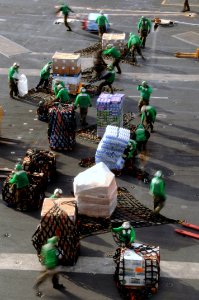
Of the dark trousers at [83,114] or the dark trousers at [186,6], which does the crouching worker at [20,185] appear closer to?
the dark trousers at [83,114]

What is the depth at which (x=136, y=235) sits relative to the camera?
59.1ft

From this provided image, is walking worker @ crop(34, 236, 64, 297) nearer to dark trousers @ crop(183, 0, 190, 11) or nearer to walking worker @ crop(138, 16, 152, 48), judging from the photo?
walking worker @ crop(138, 16, 152, 48)

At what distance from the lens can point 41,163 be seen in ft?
67.3

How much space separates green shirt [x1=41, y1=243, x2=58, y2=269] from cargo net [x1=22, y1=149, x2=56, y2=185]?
16.8ft

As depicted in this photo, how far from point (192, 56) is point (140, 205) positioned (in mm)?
14564

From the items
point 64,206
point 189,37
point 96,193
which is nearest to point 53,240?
point 64,206

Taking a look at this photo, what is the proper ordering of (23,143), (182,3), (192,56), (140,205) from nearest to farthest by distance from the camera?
1. (140,205)
2. (23,143)
3. (192,56)
4. (182,3)

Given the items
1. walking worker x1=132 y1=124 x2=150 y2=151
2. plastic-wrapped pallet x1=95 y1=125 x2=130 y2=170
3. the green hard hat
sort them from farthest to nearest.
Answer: walking worker x1=132 y1=124 x2=150 y2=151, plastic-wrapped pallet x1=95 y1=125 x2=130 y2=170, the green hard hat

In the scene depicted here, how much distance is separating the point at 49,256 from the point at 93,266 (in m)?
1.99

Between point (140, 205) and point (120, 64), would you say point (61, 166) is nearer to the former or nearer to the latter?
point (140, 205)

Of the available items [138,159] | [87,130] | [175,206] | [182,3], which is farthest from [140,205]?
[182,3]

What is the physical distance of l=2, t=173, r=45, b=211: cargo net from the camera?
1906 cm

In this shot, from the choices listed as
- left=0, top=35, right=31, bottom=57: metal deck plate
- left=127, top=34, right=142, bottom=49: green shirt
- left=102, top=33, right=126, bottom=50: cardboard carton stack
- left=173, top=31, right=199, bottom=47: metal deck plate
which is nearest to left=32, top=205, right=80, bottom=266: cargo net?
left=127, top=34, right=142, bottom=49: green shirt

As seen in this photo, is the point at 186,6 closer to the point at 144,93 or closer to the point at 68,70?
the point at 68,70
